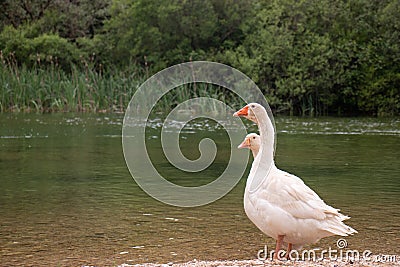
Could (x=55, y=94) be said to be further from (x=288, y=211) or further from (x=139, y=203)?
(x=288, y=211)

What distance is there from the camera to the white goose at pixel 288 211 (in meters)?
7.68

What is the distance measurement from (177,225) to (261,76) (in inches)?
1092

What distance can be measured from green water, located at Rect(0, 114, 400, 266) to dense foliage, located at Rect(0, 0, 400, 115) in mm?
13908

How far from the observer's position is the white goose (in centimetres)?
768

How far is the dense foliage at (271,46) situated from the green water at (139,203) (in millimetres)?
13908

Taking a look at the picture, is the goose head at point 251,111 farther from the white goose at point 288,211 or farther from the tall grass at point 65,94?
the tall grass at point 65,94

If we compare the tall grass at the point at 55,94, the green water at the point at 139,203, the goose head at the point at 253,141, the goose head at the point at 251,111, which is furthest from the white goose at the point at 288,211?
the tall grass at the point at 55,94

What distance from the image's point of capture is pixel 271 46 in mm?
37531

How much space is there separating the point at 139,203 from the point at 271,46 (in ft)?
85.6

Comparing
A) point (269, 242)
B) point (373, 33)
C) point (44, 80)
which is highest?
point (373, 33)

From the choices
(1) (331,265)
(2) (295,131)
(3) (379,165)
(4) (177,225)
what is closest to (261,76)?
(2) (295,131)

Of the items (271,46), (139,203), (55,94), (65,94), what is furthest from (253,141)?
(271,46)

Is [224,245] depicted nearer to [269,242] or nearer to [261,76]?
[269,242]

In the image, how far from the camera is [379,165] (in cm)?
1752
